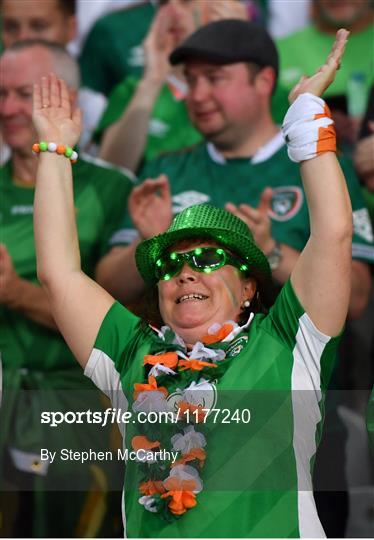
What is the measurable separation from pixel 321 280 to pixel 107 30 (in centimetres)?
243

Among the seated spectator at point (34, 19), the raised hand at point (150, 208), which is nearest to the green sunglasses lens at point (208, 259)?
the raised hand at point (150, 208)

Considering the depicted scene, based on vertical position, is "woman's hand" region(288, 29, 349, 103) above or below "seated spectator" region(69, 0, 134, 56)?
below

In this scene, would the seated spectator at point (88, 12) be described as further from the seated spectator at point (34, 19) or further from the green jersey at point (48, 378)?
the green jersey at point (48, 378)

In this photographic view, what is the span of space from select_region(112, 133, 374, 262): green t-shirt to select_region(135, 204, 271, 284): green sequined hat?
0.79m

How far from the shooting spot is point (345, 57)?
4.65 metres

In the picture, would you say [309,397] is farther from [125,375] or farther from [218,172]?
[218,172]

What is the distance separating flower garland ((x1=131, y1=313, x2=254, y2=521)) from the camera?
2811mm

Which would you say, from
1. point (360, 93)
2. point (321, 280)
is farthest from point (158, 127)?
point (321, 280)

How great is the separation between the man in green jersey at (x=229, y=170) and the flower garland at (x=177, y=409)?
962 millimetres

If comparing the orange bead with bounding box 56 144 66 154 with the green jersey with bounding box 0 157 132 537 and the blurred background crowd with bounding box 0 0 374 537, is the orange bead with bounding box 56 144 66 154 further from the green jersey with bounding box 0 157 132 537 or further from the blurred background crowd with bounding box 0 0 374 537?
the green jersey with bounding box 0 157 132 537

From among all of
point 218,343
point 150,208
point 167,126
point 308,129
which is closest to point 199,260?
point 218,343

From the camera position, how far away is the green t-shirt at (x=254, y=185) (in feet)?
13.1

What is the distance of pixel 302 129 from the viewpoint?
9.48 ft

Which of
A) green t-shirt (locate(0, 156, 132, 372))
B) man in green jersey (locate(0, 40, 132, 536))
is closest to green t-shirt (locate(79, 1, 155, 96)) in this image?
man in green jersey (locate(0, 40, 132, 536))
